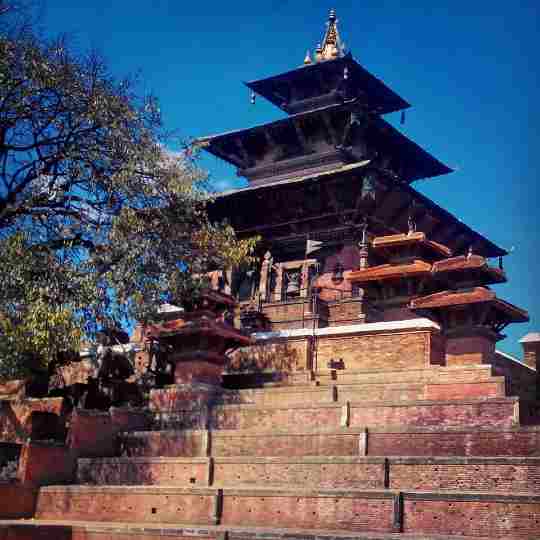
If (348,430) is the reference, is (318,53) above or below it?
above

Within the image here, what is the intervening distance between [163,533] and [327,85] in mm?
21360

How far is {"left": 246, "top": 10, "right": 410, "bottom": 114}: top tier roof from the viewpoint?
2892cm

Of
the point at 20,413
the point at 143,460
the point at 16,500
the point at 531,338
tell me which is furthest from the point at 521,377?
the point at 16,500

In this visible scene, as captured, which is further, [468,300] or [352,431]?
[468,300]

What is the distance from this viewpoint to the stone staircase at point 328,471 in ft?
33.7

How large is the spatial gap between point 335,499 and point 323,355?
7570mm

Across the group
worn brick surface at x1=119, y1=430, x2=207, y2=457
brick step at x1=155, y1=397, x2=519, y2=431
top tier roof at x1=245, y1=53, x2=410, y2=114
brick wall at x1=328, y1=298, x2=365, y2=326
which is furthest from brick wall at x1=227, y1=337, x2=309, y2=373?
top tier roof at x1=245, y1=53, x2=410, y2=114

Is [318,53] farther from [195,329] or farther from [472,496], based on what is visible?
[472,496]

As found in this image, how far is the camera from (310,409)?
45.4 feet

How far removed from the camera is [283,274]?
24141mm

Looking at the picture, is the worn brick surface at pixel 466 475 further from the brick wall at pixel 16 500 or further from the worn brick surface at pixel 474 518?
the brick wall at pixel 16 500

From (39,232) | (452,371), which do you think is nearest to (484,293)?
(452,371)

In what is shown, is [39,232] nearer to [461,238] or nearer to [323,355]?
[323,355]

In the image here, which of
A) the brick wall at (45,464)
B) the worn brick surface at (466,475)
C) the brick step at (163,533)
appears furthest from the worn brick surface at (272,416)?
the brick step at (163,533)
